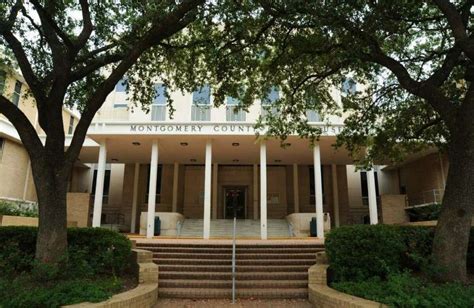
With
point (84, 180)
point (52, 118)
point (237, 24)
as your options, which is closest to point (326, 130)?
point (237, 24)

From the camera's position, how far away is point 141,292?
7203mm

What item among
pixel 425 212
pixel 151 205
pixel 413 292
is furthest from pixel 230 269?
pixel 425 212

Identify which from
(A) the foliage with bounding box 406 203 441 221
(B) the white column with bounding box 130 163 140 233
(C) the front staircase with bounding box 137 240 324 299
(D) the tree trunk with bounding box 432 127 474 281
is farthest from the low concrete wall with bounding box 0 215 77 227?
(A) the foliage with bounding box 406 203 441 221

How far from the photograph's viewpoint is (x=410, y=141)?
1178cm

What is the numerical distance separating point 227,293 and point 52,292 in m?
3.74

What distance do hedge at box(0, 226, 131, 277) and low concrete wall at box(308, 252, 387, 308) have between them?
422 cm

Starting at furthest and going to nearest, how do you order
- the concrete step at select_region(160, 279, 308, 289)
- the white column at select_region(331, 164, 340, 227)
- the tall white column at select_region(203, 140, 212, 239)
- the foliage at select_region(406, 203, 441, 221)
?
1. the white column at select_region(331, 164, 340, 227)
2. the foliage at select_region(406, 203, 441, 221)
3. the tall white column at select_region(203, 140, 212, 239)
4. the concrete step at select_region(160, 279, 308, 289)

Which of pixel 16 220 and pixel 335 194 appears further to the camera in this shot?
pixel 335 194

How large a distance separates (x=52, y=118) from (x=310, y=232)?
44.1 ft

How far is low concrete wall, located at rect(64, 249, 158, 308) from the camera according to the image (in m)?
6.34

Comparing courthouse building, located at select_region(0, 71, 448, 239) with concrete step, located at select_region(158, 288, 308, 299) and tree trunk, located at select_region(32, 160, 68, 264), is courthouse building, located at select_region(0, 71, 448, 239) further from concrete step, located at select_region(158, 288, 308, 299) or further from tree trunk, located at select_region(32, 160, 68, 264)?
tree trunk, located at select_region(32, 160, 68, 264)

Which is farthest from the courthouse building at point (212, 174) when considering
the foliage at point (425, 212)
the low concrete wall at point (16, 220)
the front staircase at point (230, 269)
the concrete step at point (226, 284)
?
the concrete step at point (226, 284)

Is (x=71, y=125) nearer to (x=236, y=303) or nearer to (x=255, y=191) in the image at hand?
(x=255, y=191)

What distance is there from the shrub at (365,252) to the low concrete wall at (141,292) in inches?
154
